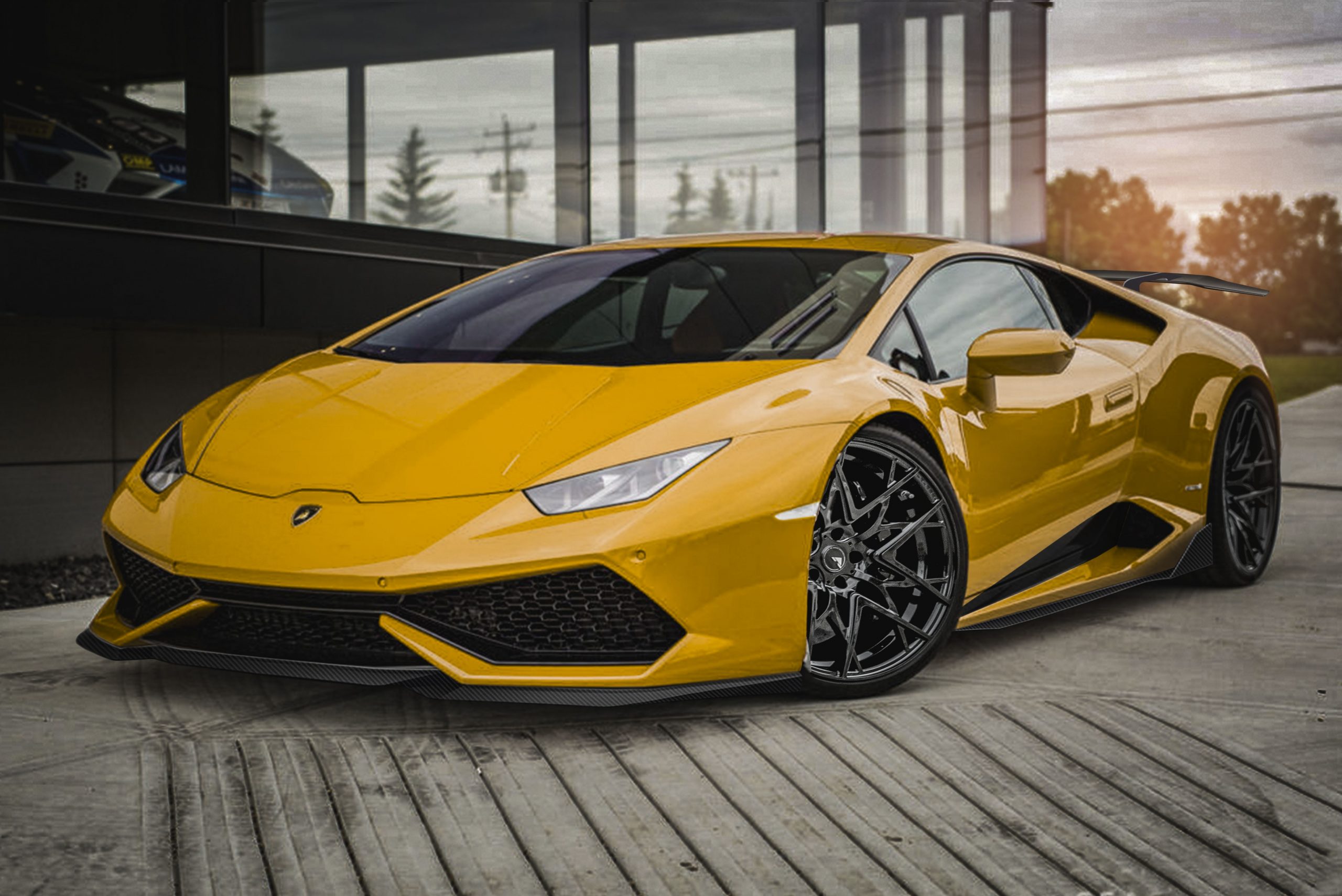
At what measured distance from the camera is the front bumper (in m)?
3.34

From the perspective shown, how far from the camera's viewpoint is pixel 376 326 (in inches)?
194

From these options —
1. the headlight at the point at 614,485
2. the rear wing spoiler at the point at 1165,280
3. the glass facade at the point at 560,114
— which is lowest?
the headlight at the point at 614,485

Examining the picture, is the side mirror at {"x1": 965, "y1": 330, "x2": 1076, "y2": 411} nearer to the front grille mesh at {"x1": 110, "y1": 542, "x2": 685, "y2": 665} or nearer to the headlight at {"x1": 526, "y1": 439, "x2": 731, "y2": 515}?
the headlight at {"x1": 526, "y1": 439, "x2": 731, "y2": 515}

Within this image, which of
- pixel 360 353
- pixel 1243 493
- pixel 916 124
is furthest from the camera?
Answer: pixel 916 124

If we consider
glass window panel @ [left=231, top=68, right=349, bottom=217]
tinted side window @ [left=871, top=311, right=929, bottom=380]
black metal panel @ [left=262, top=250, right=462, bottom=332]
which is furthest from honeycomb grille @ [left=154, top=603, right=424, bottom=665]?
glass window panel @ [left=231, top=68, right=349, bottom=217]

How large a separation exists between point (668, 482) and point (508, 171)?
661 centimetres

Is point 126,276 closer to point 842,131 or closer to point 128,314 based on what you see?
point 128,314

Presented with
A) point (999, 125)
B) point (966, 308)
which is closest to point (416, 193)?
point (966, 308)

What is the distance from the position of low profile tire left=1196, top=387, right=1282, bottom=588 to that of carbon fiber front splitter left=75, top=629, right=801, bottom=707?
2641 mm

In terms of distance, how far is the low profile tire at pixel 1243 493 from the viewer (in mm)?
5547

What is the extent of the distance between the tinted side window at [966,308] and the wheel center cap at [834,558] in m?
0.74

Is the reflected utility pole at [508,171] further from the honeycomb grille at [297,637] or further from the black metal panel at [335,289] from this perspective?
the honeycomb grille at [297,637]

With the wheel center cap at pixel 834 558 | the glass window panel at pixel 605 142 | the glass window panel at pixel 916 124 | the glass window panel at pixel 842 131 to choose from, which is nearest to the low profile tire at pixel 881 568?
the wheel center cap at pixel 834 558

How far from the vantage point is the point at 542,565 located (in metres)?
3.33
